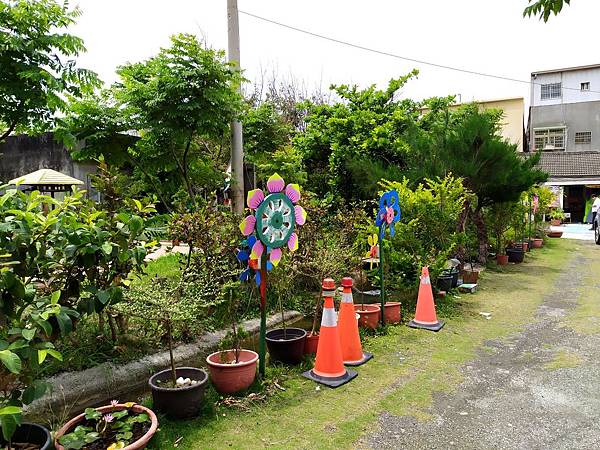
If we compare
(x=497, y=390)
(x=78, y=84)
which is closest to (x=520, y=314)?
(x=497, y=390)

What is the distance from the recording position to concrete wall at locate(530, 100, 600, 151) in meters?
27.5

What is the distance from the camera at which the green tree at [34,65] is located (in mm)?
4266

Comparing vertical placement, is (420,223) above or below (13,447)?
above

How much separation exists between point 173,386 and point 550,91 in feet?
104

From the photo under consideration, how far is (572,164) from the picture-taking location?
25141 mm

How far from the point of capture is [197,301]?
3705mm

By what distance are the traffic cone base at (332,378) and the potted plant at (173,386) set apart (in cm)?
105

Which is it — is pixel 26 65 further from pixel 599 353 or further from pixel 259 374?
pixel 599 353

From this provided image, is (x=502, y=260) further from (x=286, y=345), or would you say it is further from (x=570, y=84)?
(x=570, y=84)

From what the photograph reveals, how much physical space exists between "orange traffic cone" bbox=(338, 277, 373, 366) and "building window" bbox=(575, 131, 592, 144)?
29.1m

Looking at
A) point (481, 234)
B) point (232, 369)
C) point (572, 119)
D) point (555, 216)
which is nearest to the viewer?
point (232, 369)

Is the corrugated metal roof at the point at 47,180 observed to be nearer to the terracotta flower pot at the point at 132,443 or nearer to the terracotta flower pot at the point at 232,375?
the terracotta flower pot at the point at 232,375

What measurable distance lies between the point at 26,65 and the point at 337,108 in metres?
7.50

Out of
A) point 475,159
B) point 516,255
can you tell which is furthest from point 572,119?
point 475,159
